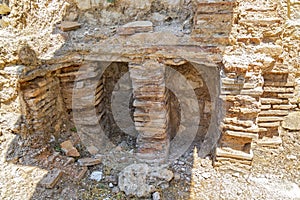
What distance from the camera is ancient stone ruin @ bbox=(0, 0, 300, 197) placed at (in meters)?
2.26

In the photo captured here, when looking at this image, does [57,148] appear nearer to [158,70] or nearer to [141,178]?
[141,178]

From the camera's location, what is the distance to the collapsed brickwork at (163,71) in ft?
7.38

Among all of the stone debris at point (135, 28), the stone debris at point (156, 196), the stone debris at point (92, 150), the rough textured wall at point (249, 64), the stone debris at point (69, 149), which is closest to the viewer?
the rough textured wall at point (249, 64)

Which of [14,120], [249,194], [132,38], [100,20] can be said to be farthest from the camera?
[100,20]

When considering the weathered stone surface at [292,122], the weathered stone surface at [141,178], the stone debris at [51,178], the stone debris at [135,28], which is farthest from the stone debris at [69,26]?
the weathered stone surface at [292,122]

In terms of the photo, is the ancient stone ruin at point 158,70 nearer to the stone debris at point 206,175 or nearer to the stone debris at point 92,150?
the stone debris at point 92,150

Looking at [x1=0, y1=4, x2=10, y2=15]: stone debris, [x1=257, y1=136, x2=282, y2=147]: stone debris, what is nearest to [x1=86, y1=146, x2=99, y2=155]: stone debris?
[x1=0, y1=4, x2=10, y2=15]: stone debris

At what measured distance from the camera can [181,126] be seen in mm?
3275

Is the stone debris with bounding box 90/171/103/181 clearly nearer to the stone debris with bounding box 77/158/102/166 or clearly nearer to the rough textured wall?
the stone debris with bounding box 77/158/102/166

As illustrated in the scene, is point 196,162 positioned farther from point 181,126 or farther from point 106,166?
point 106,166

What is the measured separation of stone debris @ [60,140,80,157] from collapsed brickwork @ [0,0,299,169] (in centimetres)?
21

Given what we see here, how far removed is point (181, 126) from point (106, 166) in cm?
110

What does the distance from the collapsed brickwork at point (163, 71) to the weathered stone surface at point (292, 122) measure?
106 millimetres

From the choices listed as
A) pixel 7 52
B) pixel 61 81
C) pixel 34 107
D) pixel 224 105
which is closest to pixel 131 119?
pixel 61 81
